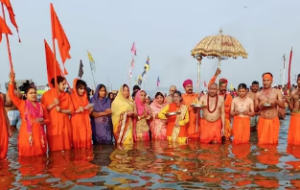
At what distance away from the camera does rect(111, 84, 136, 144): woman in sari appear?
26.2 feet

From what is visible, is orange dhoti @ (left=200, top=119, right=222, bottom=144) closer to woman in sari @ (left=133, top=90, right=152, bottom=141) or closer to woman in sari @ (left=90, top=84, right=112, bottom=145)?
woman in sari @ (left=133, top=90, right=152, bottom=141)

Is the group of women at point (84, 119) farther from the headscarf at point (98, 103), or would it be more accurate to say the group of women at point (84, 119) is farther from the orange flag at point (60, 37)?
the orange flag at point (60, 37)

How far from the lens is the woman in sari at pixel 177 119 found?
802cm

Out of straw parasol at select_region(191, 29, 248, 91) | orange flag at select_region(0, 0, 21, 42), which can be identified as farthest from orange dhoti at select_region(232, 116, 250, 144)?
straw parasol at select_region(191, 29, 248, 91)

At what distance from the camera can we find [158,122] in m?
8.70

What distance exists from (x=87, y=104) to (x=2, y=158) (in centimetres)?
203

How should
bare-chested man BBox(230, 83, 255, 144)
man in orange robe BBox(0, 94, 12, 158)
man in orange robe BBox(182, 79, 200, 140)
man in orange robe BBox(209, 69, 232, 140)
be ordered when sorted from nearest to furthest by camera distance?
man in orange robe BBox(0, 94, 12, 158), bare-chested man BBox(230, 83, 255, 144), man in orange robe BBox(182, 79, 200, 140), man in orange robe BBox(209, 69, 232, 140)

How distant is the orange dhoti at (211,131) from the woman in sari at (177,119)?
1.49 feet

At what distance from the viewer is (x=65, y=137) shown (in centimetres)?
715

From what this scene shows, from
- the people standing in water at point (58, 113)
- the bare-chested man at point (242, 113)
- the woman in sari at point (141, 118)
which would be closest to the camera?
the people standing in water at point (58, 113)

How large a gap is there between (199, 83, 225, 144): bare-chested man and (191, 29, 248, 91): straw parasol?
19.3 feet

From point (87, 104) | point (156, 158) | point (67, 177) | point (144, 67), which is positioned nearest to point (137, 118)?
point (87, 104)

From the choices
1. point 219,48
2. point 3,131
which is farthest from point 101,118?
point 219,48

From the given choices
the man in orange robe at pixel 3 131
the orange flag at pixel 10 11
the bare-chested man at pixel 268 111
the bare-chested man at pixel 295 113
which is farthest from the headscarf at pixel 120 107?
the bare-chested man at pixel 295 113
